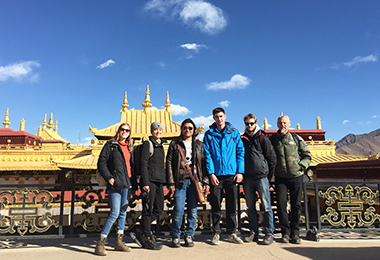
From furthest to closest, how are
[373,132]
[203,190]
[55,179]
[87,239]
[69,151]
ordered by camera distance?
[373,132]
[69,151]
[55,179]
[87,239]
[203,190]

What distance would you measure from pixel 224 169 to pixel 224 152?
30 centimetres

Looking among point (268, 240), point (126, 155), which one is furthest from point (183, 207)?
point (268, 240)

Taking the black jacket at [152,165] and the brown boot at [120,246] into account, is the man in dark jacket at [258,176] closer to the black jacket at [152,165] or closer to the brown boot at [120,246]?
the black jacket at [152,165]

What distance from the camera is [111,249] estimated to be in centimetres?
400

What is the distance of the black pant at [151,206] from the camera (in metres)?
3.99

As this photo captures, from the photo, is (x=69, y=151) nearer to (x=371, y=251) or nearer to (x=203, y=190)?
(x=203, y=190)

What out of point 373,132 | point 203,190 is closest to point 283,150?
point 203,190

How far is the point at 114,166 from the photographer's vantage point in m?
3.96

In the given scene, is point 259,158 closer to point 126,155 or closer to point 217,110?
point 217,110

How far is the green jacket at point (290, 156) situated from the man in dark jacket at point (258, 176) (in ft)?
0.61

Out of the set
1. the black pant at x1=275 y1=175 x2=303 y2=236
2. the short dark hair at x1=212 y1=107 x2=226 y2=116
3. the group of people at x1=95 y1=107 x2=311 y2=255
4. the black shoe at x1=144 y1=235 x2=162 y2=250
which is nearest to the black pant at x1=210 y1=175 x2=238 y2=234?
the group of people at x1=95 y1=107 x2=311 y2=255

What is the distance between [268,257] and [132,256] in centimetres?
207

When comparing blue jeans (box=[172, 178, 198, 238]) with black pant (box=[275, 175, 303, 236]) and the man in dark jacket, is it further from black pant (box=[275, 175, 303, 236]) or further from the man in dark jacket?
black pant (box=[275, 175, 303, 236])

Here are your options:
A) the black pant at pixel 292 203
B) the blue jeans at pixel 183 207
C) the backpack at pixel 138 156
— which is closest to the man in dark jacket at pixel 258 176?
the black pant at pixel 292 203
